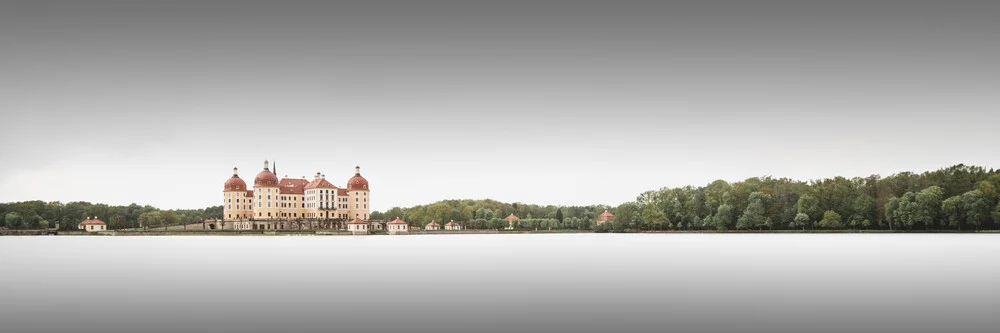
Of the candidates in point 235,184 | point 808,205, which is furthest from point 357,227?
point 808,205

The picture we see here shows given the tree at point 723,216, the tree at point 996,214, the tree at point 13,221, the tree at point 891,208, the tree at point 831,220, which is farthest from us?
the tree at point 13,221

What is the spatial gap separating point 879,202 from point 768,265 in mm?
76788

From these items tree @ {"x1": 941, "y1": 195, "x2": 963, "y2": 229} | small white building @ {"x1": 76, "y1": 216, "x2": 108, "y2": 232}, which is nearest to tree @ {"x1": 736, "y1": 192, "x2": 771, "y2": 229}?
tree @ {"x1": 941, "y1": 195, "x2": 963, "y2": 229}

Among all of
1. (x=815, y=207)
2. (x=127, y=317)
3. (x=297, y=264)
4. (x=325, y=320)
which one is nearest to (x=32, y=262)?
(x=297, y=264)

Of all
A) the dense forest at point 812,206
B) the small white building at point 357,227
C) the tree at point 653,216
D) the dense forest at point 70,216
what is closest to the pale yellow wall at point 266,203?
the dense forest at point 70,216

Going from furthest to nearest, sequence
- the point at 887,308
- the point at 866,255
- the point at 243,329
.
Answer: the point at 866,255, the point at 887,308, the point at 243,329

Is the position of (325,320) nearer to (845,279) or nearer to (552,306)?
(552,306)

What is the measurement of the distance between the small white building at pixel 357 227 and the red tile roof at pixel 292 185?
53.3ft

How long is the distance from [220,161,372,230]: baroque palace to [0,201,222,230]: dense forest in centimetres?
1176

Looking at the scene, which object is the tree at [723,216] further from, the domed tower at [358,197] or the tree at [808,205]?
the domed tower at [358,197]

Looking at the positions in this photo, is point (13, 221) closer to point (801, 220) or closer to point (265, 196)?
point (265, 196)

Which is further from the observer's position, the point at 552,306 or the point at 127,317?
the point at 552,306

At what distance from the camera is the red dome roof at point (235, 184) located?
152125mm

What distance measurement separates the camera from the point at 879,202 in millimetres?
107750
